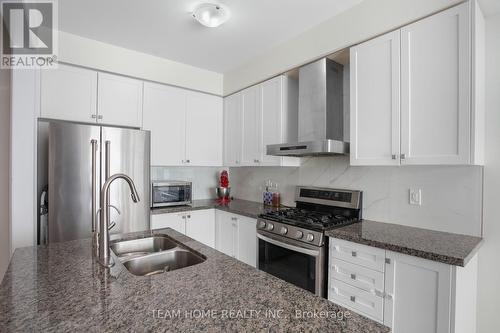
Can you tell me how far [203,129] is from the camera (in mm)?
3412

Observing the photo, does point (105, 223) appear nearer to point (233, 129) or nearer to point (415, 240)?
point (415, 240)

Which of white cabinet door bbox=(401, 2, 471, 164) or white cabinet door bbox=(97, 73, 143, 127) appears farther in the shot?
white cabinet door bbox=(97, 73, 143, 127)

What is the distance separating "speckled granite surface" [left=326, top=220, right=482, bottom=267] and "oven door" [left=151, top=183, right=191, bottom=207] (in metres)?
1.84

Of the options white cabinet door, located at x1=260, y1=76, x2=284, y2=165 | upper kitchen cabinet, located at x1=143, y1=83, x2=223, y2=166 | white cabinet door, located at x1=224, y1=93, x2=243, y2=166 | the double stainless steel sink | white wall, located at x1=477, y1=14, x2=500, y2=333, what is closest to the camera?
the double stainless steel sink

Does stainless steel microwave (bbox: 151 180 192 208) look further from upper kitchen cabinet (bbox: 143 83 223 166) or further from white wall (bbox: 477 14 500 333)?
white wall (bbox: 477 14 500 333)

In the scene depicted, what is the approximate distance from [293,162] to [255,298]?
2.00m

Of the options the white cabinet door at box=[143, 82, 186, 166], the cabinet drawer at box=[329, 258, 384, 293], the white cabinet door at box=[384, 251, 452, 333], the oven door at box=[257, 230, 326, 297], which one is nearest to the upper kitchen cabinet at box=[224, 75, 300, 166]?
the white cabinet door at box=[143, 82, 186, 166]

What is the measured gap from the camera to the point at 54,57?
238 cm

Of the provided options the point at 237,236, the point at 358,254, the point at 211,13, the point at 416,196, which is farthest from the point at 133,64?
the point at 416,196

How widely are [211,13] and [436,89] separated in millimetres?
1655

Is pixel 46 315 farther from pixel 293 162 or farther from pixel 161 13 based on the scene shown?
pixel 293 162

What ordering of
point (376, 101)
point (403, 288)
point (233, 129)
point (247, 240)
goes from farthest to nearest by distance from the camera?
point (233, 129) → point (247, 240) → point (376, 101) → point (403, 288)

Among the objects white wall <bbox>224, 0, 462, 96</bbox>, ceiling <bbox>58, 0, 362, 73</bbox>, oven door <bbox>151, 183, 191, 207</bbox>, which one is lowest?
oven door <bbox>151, 183, 191, 207</bbox>

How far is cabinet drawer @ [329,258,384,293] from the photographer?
1613 mm
